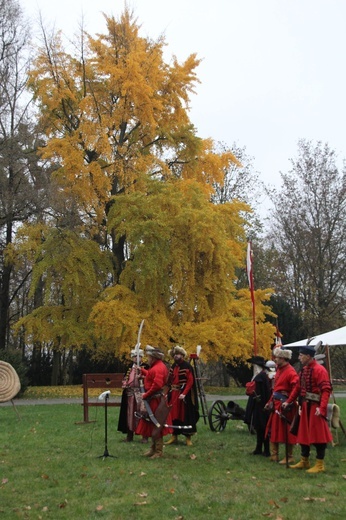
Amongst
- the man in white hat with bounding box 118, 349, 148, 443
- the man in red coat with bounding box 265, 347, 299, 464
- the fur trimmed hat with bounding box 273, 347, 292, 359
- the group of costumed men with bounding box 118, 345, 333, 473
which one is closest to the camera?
the group of costumed men with bounding box 118, 345, 333, 473

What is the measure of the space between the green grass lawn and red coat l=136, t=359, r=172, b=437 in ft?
1.49

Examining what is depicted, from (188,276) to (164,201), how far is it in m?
3.24

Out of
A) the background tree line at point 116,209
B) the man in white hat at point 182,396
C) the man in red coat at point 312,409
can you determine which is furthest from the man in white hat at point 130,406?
the background tree line at point 116,209

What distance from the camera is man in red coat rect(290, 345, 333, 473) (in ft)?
31.3

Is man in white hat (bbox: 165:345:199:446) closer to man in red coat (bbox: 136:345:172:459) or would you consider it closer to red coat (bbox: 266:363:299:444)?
man in red coat (bbox: 136:345:172:459)

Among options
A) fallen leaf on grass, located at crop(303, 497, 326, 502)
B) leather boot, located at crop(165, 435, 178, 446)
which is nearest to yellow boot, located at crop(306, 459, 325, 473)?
fallen leaf on grass, located at crop(303, 497, 326, 502)

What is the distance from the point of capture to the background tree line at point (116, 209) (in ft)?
89.5

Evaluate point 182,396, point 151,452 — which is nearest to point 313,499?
point 151,452

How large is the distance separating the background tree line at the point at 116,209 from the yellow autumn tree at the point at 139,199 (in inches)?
2.3

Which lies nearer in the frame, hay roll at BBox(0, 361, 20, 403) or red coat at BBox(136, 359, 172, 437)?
red coat at BBox(136, 359, 172, 437)

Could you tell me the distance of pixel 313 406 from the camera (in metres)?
9.78

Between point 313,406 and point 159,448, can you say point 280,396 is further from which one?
point 159,448

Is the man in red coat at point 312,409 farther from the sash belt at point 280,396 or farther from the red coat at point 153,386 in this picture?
the red coat at point 153,386

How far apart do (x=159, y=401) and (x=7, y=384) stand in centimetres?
713
